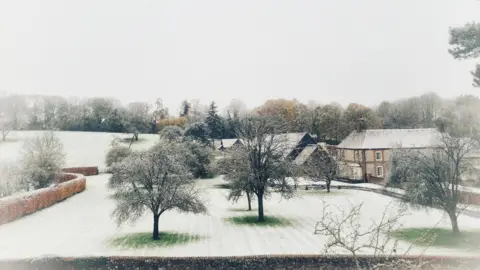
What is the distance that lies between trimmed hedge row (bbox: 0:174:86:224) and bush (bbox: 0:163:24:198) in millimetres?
1136

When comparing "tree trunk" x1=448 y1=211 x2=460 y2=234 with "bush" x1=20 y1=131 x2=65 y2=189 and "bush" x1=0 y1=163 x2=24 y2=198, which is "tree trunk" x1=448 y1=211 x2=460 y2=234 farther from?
"bush" x1=20 y1=131 x2=65 y2=189

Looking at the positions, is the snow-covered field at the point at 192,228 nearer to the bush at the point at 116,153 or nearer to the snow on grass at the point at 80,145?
the snow on grass at the point at 80,145

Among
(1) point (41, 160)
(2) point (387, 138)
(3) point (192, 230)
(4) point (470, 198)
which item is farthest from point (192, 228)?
(1) point (41, 160)

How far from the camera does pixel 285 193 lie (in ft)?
33.8

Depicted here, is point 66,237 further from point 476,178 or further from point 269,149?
point 476,178

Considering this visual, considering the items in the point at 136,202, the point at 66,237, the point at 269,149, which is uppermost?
the point at 269,149

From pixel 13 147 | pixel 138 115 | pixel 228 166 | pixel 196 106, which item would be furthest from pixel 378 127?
pixel 13 147

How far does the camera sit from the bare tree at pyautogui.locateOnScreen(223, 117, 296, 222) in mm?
9977

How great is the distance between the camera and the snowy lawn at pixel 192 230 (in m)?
7.05

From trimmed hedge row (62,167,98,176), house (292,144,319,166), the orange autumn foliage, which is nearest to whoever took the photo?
house (292,144,319,166)

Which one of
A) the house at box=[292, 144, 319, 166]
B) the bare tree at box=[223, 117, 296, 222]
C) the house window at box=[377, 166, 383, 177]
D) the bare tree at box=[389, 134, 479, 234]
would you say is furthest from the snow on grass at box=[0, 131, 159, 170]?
the bare tree at box=[389, 134, 479, 234]

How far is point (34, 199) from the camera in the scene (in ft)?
35.1

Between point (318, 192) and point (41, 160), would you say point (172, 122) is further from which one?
point (318, 192)

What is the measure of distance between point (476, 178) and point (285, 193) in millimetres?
4495
